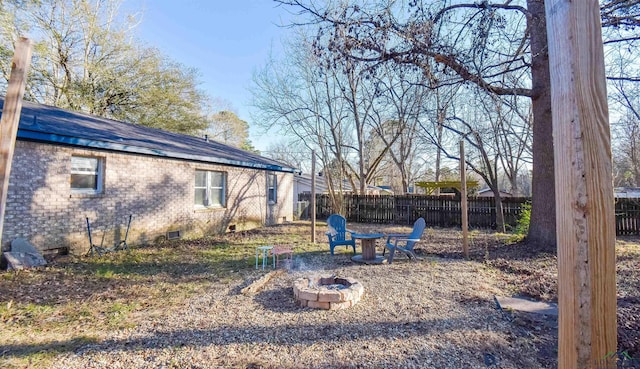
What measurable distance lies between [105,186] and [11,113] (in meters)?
6.93

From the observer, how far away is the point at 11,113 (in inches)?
58.4

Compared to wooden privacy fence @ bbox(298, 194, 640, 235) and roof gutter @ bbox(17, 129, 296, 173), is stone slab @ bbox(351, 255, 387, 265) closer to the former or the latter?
roof gutter @ bbox(17, 129, 296, 173)

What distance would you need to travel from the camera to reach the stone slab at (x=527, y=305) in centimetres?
359

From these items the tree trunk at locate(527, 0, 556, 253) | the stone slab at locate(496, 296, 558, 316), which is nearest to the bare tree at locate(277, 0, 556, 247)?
the tree trunk at locate(527, 0, 556, 253)

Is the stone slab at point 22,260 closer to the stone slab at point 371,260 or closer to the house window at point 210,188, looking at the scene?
the house window at point 210,188

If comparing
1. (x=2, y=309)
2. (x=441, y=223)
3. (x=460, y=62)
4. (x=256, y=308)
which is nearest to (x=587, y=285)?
(x=256, y=308)

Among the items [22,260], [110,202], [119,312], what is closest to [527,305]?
[119,312]

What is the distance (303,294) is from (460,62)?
171 inches

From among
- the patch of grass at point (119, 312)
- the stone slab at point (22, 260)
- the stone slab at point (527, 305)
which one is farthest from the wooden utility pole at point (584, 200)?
the stone slab at point (22, 260)

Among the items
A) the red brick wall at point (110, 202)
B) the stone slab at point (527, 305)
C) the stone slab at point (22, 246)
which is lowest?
the stone slab at point (527, 305)

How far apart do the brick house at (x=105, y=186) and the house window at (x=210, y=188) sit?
3 cm

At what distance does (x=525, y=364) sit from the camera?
8.37 feet

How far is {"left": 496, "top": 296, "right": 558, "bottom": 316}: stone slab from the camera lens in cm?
359

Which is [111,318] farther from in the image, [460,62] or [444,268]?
[460,62]
